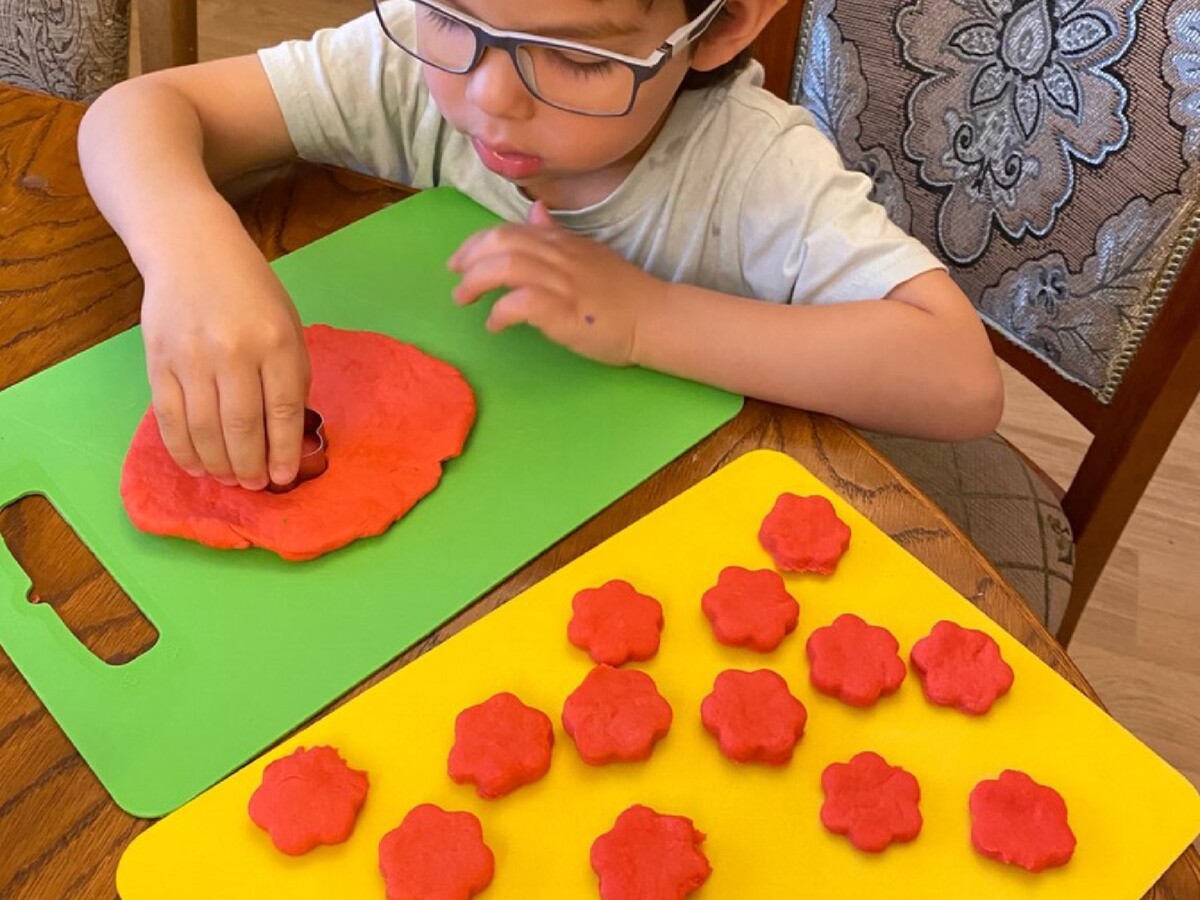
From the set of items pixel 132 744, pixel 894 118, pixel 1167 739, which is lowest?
pixel 1167 739

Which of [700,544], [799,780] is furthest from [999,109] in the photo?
[799,780]

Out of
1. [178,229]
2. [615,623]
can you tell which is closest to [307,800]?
[615,623]

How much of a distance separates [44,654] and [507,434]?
0.27 metres

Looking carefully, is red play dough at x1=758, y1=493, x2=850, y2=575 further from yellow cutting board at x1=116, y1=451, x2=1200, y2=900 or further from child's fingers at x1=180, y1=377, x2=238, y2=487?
child's fingers at x1=180, y1=377, x2=238, y2=487

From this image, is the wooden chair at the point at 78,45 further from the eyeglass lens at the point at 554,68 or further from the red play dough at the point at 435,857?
the red play dough at the point at 435,857

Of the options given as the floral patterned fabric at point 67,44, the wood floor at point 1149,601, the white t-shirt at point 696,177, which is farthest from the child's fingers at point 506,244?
the wood floor at point 1149,601

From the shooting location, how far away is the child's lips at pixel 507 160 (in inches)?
27.2

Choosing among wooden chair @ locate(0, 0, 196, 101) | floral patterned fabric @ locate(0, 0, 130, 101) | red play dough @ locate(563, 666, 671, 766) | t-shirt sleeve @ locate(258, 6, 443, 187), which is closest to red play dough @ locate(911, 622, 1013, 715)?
red play dough @ locate(563, 666, 671, 766)

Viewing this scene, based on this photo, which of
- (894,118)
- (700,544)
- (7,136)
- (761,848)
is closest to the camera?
Result: (761,848)

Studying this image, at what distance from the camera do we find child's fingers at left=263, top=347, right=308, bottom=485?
593 millimetres

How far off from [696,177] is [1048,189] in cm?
29

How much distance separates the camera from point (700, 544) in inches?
23.5

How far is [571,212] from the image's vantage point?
844 millimetres

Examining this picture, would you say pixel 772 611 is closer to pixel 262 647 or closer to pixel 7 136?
pixel 262 647
